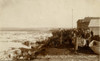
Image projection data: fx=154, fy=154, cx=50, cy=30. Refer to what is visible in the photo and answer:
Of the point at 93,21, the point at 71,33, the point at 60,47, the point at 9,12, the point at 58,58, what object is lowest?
the point at 58,58

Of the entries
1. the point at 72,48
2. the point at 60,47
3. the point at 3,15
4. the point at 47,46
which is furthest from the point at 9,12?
the point at 72,48

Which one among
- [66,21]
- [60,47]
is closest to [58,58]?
[60,47]

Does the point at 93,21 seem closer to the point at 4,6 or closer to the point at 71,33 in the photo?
the point at 71,33

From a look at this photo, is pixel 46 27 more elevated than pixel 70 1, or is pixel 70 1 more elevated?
pixel 70 1

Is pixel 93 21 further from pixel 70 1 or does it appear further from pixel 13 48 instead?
pixel 13 48

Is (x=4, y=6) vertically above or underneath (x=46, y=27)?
above


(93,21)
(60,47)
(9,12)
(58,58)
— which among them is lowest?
(58,58)
